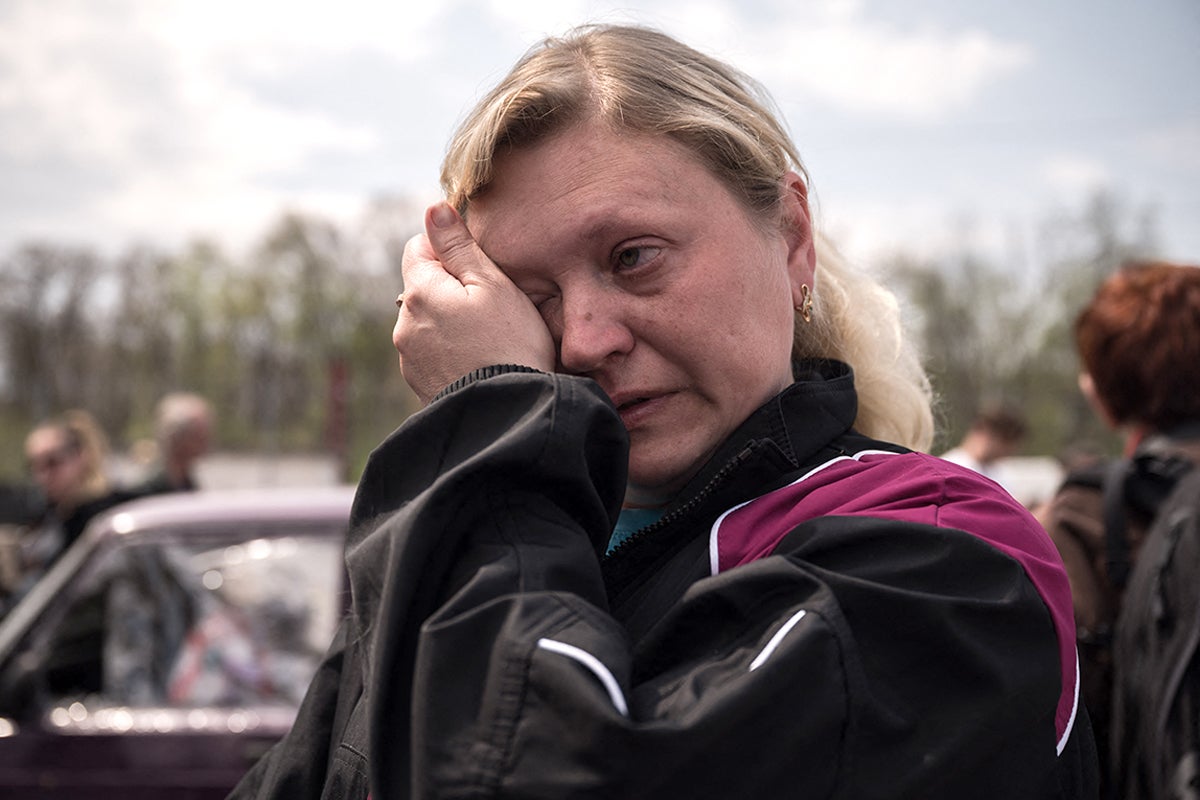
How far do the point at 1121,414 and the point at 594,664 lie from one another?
2.40 metres

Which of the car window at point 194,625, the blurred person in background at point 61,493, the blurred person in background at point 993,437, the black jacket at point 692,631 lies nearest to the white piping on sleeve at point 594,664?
the black jacket at point 692,631

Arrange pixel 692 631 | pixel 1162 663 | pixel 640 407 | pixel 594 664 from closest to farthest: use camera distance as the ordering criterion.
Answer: pixel 594 664 → pixel 692 631 → pixel 640 407 → pixel 1162 663

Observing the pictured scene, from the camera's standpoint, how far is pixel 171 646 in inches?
151

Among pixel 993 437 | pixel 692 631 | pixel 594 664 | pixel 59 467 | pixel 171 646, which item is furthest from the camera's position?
pixel 993 437

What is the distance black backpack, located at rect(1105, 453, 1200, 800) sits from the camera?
213cm

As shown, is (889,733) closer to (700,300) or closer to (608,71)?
(700,300)

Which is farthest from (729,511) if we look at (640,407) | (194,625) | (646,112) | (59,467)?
(59,467)

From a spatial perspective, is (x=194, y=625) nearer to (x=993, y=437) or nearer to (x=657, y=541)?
(x=657, y=541)

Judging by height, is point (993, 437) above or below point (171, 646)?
below

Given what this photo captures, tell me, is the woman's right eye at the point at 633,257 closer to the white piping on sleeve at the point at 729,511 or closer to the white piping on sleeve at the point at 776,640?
the white piping on sleeve at the point at 729,511

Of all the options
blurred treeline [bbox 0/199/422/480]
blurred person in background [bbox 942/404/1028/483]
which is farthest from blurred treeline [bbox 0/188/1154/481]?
blurred person in background [bbox 942/404/1028/483]

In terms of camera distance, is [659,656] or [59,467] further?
[59,467]

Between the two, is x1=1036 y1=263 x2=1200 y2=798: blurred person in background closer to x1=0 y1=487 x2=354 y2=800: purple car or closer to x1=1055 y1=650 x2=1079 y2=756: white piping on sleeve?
x1=1055 y1=650 x2=1079 y2=756: white piping on sleeve

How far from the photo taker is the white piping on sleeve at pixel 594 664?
0.95 meters
